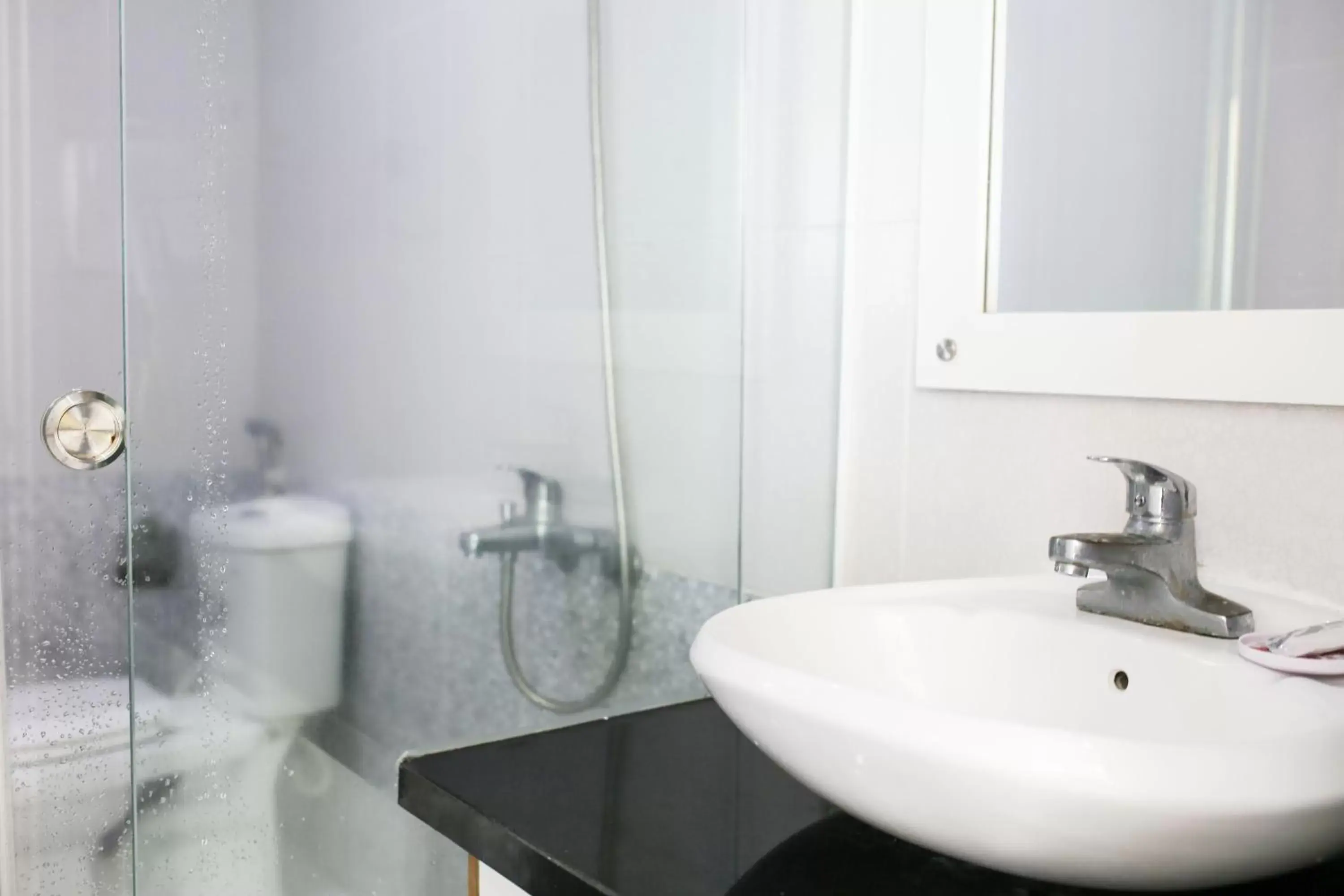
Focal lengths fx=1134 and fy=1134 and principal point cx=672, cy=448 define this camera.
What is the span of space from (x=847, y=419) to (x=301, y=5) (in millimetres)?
717

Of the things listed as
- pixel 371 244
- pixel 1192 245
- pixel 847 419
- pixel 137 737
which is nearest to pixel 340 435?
pixel 371 244

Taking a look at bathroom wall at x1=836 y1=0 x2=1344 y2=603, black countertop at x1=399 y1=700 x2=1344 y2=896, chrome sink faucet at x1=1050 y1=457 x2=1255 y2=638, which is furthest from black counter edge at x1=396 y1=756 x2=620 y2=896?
bathroom wall at x1=836 y1=0 x2=1344 y2=603

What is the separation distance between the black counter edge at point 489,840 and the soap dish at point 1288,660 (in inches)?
18.3

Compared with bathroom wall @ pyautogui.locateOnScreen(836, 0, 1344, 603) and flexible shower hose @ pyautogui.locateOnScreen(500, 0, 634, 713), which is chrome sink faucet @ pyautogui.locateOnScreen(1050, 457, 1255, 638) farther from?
flexible shower hose @ pyautogui.locateOnScreen(500, 0, 634, 713)

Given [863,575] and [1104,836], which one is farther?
[863,575]

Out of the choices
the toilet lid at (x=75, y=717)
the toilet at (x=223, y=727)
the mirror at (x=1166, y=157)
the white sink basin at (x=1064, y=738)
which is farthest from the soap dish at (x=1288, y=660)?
the toilet lid at (x=75, y=717)

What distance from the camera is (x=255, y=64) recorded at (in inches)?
36.4

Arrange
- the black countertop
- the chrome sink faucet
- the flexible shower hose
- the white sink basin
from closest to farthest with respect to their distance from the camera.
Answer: the white sink basin, the black countertop, the chrome sink faucet, the flexible shower hose

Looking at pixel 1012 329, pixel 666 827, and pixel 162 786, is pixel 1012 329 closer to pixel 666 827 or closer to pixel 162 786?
pixel 666 827

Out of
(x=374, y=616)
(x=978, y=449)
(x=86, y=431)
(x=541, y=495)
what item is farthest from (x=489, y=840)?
(x=978, y=449)

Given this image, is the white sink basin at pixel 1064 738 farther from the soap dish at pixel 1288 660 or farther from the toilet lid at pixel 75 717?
the toilet lid at pixel 75 717

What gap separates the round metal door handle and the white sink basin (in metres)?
0.52

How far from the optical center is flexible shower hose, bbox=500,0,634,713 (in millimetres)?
1103

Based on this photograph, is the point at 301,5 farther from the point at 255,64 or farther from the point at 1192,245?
the point at 1192,245
